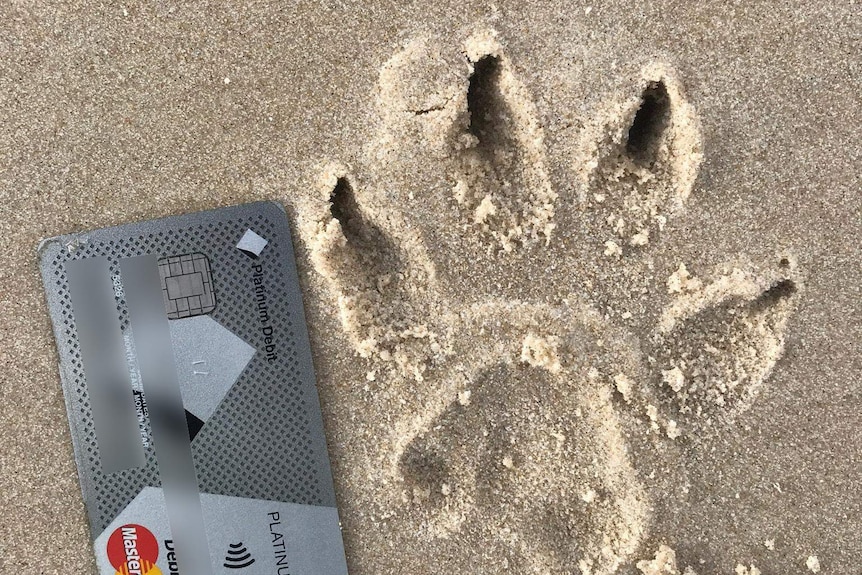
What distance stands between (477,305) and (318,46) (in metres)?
0.76

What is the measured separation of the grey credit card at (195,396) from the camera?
1.39 m

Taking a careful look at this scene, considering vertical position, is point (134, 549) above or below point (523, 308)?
below

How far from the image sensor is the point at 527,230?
137 cm

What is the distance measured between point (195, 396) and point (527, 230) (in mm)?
932

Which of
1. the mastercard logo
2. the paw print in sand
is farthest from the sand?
the mastercard logo

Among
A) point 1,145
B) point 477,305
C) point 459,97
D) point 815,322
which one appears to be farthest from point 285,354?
point 815,322

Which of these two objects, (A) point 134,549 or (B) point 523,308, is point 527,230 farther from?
(A) point 134,549

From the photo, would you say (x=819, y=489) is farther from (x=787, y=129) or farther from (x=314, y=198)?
(x=314, y=198)

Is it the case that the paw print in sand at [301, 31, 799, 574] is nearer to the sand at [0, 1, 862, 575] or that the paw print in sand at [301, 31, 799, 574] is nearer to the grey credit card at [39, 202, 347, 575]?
the sand at [0, 1, 862, 575]

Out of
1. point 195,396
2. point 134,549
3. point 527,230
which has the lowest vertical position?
point 134,549

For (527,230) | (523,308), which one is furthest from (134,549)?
(527,230)

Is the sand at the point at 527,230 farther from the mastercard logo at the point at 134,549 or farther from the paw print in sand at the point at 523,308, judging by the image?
the mastercard logo at the point at 134,549

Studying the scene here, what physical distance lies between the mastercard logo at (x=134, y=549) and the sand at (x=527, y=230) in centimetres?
23

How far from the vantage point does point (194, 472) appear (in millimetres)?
1404
